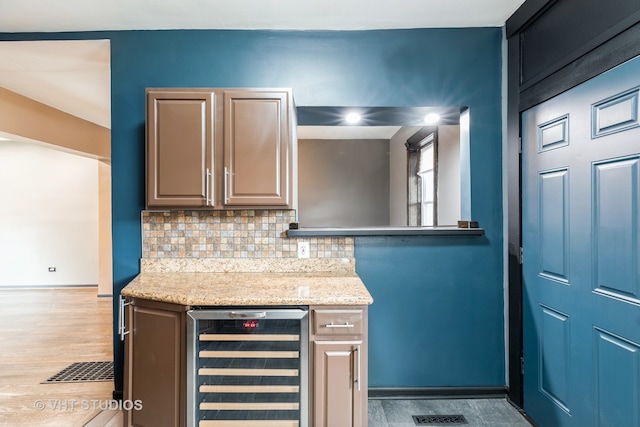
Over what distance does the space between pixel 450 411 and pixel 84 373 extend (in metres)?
2.69

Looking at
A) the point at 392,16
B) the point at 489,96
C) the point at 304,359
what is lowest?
the point at 304,359

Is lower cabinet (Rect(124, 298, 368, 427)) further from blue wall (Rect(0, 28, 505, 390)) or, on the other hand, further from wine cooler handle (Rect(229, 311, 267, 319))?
blue wall (Rect(0, 28, 505, 390))

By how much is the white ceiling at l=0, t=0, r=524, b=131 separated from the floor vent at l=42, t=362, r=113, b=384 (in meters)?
2.37

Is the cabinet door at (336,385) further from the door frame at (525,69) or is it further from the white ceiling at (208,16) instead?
the white ceiling at (208,16)

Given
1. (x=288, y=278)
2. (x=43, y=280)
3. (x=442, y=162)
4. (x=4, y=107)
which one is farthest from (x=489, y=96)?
(x=43, y=280)

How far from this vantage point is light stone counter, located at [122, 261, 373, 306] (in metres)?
1.69

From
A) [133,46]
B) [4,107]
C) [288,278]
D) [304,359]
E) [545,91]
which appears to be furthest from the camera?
[4,107]

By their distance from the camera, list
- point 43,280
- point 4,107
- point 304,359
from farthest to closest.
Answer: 1. point 43,280
2. point 4,107
3. point 304,359

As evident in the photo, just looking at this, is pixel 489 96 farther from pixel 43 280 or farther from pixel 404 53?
pixel 43 280

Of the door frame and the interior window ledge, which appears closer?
the door frame

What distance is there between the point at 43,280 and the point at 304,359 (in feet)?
19.7

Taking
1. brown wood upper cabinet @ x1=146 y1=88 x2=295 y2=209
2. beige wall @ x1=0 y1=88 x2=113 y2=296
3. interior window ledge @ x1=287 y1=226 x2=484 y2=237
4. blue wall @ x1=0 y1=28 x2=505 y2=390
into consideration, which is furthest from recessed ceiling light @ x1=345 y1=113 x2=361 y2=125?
beige wall @ x1=0 y1=88 x2=113 y2=296

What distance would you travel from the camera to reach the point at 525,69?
2119 mm

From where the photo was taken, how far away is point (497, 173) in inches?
91.4
